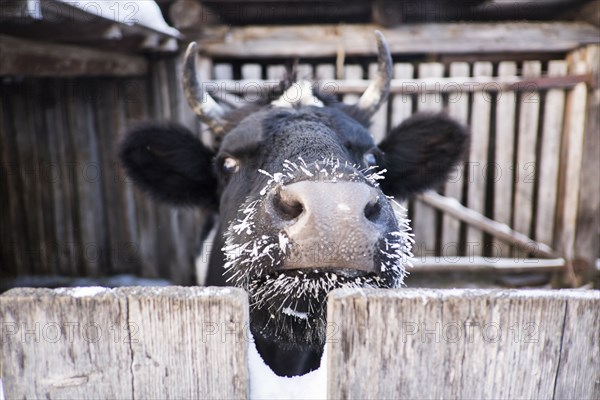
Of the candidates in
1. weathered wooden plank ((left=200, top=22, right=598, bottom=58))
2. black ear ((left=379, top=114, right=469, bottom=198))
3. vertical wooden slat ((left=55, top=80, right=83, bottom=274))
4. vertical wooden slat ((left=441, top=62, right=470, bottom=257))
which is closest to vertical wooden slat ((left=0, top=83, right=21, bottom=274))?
vertical wooden slat ((left=55, top=80, right=83, bottom=274))

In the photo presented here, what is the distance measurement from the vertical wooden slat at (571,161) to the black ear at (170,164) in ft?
13.5

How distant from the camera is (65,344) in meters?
0.93

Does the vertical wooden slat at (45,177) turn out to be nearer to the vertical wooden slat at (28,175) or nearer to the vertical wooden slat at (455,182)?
the vertical wooden slat at (28,175)

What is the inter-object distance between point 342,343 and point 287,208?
74 cm

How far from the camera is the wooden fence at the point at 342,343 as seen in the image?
91 cm

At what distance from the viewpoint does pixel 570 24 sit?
4879 mm

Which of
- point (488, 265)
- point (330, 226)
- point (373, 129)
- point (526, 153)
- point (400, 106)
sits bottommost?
point (488, 265)

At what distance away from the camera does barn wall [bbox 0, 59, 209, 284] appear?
5398 millimetres

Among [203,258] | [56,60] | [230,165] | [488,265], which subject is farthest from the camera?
[488,265]

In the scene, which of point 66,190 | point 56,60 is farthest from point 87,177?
point 56,60

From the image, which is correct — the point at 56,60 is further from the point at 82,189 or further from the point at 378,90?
the point at 378,90

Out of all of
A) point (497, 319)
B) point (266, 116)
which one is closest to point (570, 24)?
point (266, 116)

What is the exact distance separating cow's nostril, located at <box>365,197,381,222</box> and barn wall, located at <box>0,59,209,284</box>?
3.99m

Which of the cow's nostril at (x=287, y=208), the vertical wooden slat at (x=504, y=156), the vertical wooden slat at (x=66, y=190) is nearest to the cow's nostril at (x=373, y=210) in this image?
the cow's nostril at (x=287, y=208)
